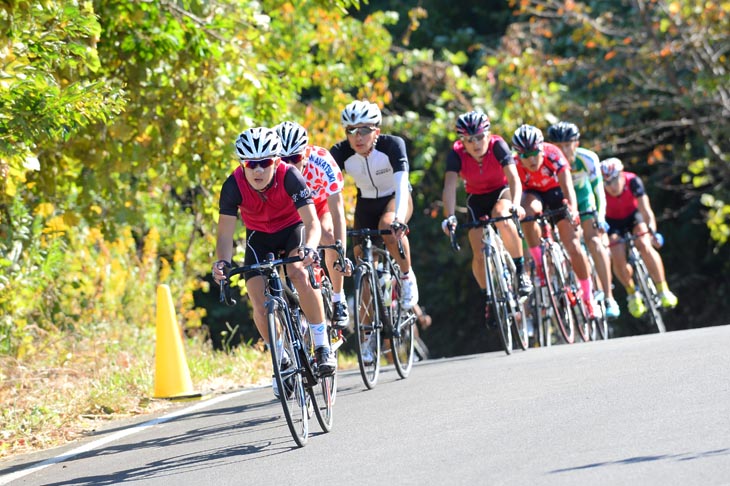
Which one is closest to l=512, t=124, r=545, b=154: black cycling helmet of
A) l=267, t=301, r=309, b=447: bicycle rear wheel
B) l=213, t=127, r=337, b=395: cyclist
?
l=213, t=127, r=337, b=395: cyclist

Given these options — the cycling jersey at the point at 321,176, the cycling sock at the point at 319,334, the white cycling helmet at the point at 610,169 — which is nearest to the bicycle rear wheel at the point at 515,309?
the cycling jersey at the point at 321,176

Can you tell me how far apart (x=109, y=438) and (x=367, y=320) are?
2260 millimetres

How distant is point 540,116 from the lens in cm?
2245

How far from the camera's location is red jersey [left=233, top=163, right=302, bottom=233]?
8.80 meters

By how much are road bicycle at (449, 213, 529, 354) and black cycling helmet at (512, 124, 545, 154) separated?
1228mm

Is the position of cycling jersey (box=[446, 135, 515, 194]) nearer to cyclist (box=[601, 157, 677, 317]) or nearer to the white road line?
the white road line

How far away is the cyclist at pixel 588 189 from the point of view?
581 inches

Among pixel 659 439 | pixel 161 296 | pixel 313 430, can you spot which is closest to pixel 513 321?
pixel 161 296

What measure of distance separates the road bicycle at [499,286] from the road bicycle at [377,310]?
3.41 ft

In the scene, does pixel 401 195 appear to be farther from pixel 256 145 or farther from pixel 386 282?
pixel 256 145

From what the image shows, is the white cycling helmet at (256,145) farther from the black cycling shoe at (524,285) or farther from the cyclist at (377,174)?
the black cycling shoe at (524,285)

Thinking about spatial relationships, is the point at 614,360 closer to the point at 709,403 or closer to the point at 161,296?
the point at 709,403

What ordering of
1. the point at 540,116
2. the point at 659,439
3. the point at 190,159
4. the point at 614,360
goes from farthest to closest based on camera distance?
the point at 540,116, the point at 190,159, the point at 614,360, the point at 659,439

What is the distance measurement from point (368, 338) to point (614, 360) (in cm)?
192
